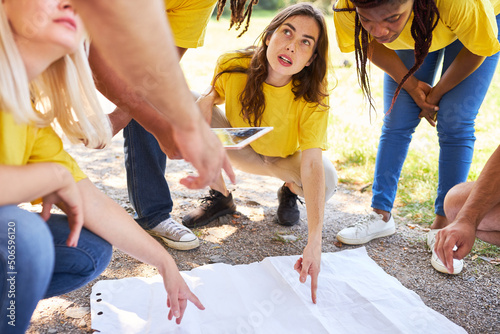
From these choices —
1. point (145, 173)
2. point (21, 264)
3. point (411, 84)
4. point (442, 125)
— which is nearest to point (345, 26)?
point (411, 84)

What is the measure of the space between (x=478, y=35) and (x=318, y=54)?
642 mm

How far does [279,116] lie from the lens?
2154 millimetres

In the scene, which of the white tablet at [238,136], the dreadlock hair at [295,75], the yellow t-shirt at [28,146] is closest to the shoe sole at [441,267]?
the dreadlock hair at [295,75]

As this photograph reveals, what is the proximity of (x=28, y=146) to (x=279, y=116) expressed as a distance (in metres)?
1.25

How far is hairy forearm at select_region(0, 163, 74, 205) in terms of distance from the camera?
0.96 m

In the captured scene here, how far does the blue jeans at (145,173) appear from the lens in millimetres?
2025

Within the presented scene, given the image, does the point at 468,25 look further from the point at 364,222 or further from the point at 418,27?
the point at 364,222

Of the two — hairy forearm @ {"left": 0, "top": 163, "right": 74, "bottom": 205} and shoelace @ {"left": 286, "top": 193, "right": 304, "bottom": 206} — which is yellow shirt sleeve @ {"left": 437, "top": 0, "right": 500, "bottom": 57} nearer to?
shoelace @ {"left": 286, "top": 193, "right": 304, "bottom": 206}

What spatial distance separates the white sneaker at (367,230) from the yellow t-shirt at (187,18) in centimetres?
111

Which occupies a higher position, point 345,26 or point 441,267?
point 345,26

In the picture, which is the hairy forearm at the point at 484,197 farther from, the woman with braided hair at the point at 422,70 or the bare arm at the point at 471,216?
the woman with braided hair at the point at 422,70

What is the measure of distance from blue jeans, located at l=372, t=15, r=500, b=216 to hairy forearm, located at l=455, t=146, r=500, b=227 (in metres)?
0.62

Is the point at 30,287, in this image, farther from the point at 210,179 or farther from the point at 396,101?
the point at 396,101

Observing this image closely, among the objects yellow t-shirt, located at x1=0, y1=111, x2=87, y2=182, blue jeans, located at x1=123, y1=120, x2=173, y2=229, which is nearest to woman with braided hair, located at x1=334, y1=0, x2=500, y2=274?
blue jeans, located at x1=123, y1=120, x2=173, y2=229
